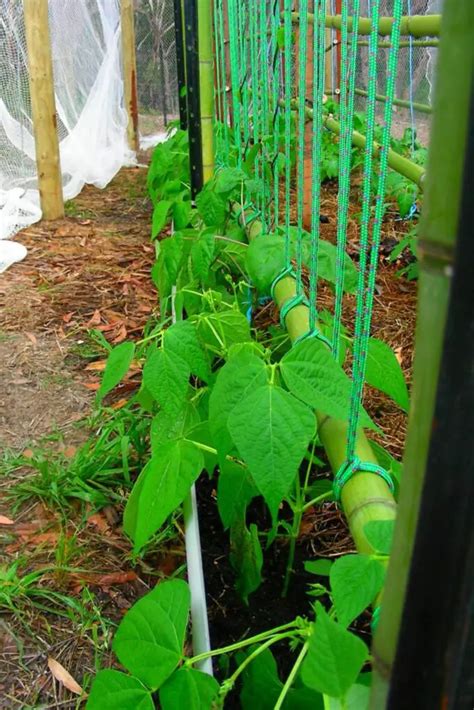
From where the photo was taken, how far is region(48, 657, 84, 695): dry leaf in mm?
1079

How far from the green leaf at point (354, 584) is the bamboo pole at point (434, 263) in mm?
Answer: 251

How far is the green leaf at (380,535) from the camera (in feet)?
2.09

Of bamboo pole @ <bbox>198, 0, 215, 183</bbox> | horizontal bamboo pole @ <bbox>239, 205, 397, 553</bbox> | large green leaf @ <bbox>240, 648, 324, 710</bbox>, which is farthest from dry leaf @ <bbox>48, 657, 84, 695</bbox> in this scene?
bamboo pole @ <bbox>198, 0, 215, 183</bbox>

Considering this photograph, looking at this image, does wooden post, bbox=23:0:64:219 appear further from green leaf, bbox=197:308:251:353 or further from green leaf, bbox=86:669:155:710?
green leaf, bbox=86:669:155:710

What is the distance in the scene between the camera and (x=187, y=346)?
108 centimetres

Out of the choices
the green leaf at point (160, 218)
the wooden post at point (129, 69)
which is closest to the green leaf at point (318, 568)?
the green leaf at point (160, 218)

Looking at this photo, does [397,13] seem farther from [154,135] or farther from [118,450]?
[154,135]

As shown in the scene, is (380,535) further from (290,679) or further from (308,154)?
(308,154)

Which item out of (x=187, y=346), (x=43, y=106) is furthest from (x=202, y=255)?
(x=43, y=106)

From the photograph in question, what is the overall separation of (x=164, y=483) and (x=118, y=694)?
26 centimetres

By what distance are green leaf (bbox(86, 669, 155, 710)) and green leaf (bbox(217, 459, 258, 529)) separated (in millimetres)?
298

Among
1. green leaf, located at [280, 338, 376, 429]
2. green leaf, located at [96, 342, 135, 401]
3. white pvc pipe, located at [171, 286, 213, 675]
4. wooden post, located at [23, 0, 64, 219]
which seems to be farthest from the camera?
wooden post, located at [23, 0, 64, 219]

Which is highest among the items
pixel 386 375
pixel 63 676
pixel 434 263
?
pixel 434 263

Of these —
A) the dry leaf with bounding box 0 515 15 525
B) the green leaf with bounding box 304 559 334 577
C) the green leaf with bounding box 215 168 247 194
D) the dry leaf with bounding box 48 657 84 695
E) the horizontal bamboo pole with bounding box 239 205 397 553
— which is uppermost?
the green leaf with bounding box 215 168 247 194
